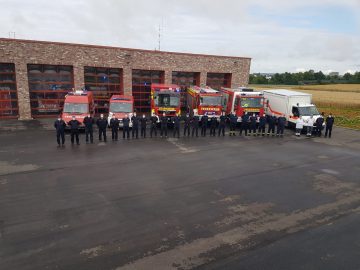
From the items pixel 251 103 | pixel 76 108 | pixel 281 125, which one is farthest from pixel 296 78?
pixel 76 108

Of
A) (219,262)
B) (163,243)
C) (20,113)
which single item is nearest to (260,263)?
(219,262)

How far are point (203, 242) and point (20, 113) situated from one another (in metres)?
23.2

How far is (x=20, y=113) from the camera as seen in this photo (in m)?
25.5

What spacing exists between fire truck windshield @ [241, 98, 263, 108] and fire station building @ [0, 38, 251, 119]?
937cm

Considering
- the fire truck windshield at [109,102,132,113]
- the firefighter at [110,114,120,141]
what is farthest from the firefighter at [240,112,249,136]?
the firefighter at [110,114,120,141]

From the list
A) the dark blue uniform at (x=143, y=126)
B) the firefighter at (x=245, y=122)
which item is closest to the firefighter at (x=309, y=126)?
the firefighter at (x=245, y=122)

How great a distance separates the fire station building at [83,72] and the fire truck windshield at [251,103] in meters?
9.37

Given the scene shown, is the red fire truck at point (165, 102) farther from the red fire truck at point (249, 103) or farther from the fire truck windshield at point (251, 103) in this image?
the fire truck windshield at point (251, 103)

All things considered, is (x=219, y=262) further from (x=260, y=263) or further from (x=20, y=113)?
(x=20, y=113)

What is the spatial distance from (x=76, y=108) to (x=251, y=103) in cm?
1287

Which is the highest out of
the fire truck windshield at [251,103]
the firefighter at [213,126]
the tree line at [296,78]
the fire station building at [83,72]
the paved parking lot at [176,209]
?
the tree line at [296,78]

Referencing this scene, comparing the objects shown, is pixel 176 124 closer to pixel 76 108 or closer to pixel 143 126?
pixel 143 126

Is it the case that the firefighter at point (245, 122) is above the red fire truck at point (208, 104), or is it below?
below

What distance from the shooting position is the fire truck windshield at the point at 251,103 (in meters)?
23.3
